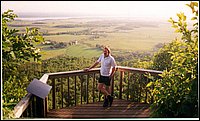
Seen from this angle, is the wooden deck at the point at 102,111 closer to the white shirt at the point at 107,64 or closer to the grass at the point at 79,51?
the white shirt at the point at 107,64

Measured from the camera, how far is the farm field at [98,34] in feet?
14.1

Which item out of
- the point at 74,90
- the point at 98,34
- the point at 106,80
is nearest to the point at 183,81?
the point at 106,80

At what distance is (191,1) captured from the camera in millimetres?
2590

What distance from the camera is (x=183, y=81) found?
2744mm

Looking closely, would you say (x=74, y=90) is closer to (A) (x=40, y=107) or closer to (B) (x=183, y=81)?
(A) (x=40, y=107)

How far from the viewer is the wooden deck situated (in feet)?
14.2

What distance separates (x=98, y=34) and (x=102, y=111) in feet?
4.71

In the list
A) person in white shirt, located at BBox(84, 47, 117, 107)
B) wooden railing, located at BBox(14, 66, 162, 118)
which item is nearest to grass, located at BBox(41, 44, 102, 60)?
wooden railing, located at BBox(14, 66, 162, 118)

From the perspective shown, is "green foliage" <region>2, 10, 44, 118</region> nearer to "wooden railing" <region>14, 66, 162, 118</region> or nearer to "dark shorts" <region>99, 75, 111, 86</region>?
"wooden railing" <region>14, 66, 162, 118</region>

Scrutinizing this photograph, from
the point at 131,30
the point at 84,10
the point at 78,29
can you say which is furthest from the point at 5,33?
the point at 131,30

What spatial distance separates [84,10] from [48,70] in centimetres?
250

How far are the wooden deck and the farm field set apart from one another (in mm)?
943

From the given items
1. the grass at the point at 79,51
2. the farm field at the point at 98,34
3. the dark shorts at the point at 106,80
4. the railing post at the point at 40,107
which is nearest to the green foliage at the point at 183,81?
the farm field at the point at 98,34

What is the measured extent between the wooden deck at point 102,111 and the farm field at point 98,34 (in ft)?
3.09
